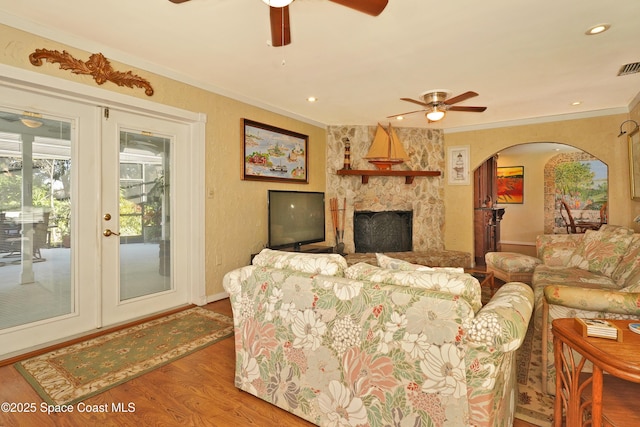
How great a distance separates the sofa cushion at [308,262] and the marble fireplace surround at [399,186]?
3650mm

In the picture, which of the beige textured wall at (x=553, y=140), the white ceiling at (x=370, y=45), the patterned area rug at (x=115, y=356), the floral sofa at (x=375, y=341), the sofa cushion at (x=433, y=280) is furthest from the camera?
the beige textured wall at (x=553, y=140)

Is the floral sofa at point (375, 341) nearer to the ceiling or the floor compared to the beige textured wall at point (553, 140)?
A: nearer to the floor

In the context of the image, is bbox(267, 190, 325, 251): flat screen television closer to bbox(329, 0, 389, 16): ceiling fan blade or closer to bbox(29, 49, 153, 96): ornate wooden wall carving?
bbox(29, 49, 153, 96): ornate wooden wall carving

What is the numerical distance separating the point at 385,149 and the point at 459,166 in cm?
135

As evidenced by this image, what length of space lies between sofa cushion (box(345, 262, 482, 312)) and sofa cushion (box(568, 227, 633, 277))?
263 cm

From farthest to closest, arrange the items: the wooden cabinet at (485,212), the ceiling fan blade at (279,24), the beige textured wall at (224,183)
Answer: the wooden cabinet at (485,212), the beige textured wall at (224,183), the ceiling fan blade at (279,24)

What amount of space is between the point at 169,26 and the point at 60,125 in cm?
123

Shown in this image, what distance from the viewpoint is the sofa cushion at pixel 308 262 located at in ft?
5.47

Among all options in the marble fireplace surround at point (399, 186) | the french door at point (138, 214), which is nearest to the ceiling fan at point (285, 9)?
the french door at point (138, 214)

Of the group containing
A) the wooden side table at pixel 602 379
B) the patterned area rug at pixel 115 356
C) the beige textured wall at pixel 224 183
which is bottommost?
the patterned area rug at pixel 115 356

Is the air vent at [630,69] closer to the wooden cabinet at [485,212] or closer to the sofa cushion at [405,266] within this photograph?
the wooden cabinet at [485,212]

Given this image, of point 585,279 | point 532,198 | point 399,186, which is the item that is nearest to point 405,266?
point 585,279

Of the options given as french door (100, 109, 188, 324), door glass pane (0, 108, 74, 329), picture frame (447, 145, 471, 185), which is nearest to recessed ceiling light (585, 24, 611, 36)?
picture frame (447, 145, 471, 185)

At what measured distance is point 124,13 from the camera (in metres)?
2.29
